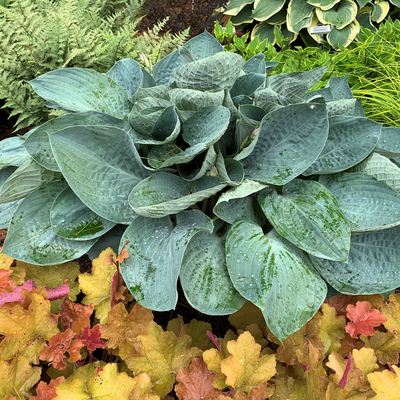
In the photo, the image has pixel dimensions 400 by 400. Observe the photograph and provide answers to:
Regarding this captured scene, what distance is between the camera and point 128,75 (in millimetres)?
1328

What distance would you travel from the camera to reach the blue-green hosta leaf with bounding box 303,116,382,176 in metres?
1.09

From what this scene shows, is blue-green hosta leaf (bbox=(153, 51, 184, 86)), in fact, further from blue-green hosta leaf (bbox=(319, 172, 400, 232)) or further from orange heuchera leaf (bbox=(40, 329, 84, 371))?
orange heuchera leaf (bbox=(40, 329, 84, 371))

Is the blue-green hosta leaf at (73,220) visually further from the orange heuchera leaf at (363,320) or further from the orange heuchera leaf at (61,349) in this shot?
the orange heuchera leaf at (363,320)

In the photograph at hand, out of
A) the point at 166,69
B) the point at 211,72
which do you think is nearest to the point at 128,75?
the point at 166,69

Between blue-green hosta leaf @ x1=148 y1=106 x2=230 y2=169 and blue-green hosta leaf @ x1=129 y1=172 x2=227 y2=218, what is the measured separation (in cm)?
6

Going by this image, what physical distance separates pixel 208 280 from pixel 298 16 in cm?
384

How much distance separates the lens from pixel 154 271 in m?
0.99

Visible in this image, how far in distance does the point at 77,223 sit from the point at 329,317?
77cm

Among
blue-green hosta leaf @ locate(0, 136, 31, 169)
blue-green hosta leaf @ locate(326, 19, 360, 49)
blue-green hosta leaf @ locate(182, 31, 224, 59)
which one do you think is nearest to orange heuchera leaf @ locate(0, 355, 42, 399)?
blue-green hosta leaf @ locate(0, 136, 31, 169)

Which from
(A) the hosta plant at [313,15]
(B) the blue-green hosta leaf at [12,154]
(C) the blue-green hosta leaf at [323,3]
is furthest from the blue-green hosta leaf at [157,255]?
(C) the blue-green hosta leaf at [323,3]

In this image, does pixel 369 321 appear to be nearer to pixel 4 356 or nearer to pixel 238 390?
pixel 238 390

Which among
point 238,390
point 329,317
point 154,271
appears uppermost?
point 154,271

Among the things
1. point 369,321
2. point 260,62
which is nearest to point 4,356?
point 369,321

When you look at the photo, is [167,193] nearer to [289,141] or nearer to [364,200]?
[289,141]
